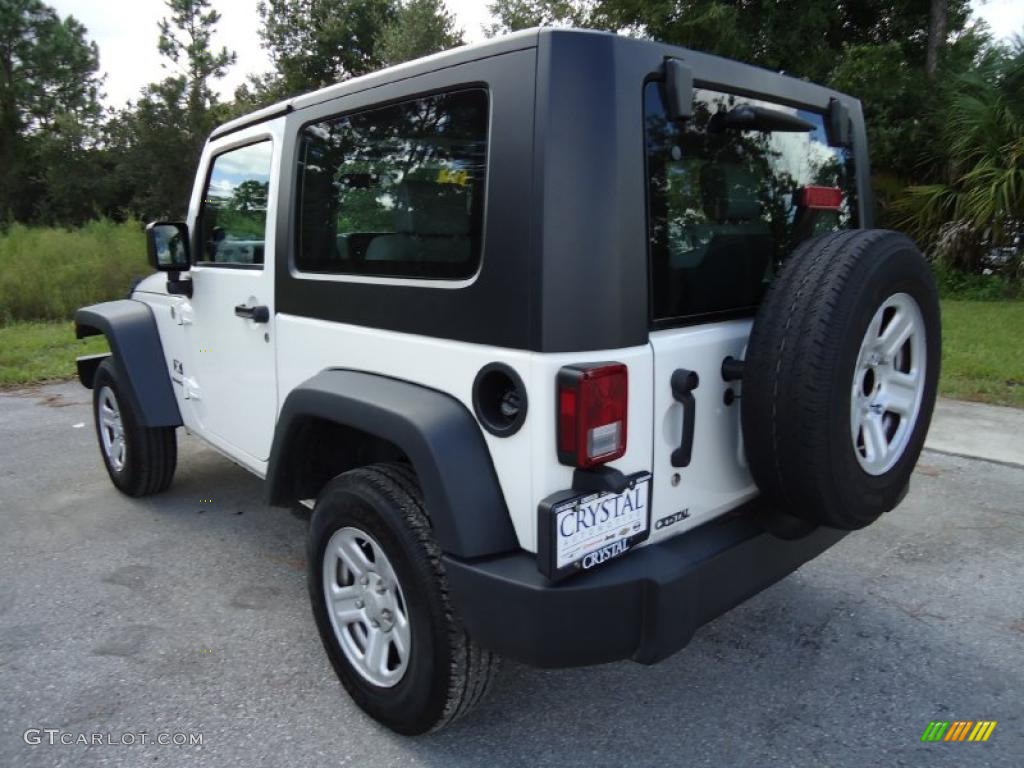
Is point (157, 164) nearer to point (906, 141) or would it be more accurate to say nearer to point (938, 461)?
point (906, 141)

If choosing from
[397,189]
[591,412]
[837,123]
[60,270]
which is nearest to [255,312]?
[397,189]

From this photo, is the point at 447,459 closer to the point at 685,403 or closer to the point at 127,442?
the point at 685,403

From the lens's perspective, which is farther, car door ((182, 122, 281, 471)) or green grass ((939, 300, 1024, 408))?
green grass ((939, 300, 1024, 408))

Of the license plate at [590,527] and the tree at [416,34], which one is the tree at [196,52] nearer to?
the tree at [416,34]

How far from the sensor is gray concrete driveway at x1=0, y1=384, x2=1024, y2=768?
231 cm

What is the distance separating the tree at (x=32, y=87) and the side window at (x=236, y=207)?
3656cm

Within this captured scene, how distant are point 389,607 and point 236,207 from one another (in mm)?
1953

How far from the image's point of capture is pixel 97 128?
34.0 meters

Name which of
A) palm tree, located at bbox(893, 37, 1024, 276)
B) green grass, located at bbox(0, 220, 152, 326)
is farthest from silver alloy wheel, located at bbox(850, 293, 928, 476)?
green grass, located at bbox(0, 220, 152, 326)

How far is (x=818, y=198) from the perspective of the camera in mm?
2471

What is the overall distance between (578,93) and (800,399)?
955 millimetres

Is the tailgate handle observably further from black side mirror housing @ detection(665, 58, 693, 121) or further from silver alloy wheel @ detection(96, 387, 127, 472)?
silver alloy wheel @ detection(96, 387, 127, 472)

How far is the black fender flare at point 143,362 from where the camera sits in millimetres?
3959

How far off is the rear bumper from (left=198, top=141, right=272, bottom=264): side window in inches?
70.0
